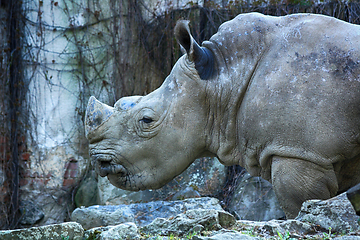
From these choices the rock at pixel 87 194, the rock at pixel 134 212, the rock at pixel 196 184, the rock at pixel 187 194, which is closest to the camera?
the rock at pixel 134 212

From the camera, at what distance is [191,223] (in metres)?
2.56

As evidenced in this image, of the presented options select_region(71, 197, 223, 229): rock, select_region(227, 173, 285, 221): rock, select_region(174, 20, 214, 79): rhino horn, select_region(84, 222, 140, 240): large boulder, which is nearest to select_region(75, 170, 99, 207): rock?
select_region(71, 197, 223, 229): rock

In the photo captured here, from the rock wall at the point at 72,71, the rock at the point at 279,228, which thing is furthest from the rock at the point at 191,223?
the rock wall at the point at 72,71

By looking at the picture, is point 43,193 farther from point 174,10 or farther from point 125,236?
point 125,236

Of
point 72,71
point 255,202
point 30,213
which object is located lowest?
point 30,213

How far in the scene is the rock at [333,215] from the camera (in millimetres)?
2443

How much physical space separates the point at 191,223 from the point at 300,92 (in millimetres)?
1100

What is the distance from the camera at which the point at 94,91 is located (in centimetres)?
790

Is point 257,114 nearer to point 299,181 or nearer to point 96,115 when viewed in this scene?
point 299,181

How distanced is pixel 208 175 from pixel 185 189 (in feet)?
1.34

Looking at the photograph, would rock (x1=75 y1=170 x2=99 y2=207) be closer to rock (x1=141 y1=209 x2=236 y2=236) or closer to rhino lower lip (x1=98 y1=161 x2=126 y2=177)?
rhino lower lip (x1=98 y1=161 x2=126 y2=177)

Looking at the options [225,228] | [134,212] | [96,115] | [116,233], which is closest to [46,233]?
[116,233]

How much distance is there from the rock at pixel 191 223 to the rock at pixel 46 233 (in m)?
0.41

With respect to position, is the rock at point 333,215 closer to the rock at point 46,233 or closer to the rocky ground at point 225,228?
the rocky ground at point 225,228
